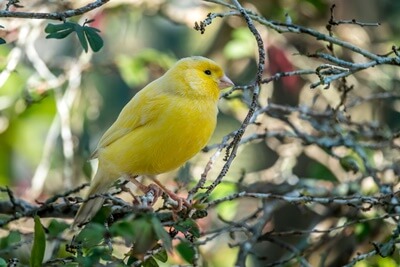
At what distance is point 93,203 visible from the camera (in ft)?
12.2

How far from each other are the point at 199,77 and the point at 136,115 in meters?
0.35

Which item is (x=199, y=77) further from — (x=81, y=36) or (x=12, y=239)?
(x=12, y=239)

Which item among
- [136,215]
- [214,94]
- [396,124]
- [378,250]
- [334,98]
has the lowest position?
[396,124]

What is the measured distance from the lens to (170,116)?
353 cm

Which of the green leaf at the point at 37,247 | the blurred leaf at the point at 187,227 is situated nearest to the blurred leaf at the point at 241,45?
the blurred leaf at the point at 187,227

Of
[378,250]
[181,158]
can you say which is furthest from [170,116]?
[378,250]

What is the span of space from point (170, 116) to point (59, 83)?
2.07 meters

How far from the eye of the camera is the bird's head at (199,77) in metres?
3.71

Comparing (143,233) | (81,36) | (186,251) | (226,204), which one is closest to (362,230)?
(226,204)

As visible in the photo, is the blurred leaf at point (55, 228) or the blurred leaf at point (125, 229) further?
the blurred leaf at point (55, 228)

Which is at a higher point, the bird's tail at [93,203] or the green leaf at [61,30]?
the green leaf at [61,30]

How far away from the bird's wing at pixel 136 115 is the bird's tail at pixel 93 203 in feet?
0.51

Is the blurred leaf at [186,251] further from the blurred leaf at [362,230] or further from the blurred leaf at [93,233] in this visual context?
the blurred leaf at [362,230]

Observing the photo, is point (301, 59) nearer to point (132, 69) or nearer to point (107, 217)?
point (132, 69)
